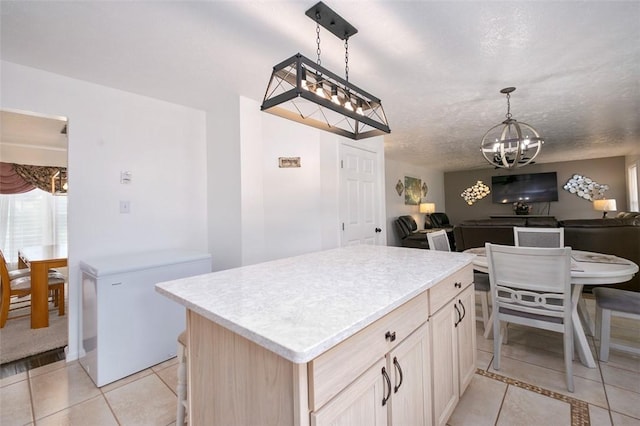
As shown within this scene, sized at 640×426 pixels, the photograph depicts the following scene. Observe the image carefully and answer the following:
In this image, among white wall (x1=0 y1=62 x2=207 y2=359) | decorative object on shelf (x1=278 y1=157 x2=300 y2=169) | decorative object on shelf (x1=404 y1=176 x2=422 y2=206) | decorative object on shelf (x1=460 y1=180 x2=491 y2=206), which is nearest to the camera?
white wall (x1=0 y1=62 x2=207 y2=359)

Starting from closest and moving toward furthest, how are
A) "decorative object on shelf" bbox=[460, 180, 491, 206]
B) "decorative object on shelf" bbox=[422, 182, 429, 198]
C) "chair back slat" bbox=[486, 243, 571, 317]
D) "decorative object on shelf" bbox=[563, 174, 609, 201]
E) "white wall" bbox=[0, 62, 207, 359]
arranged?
"chair back slat" bbox=[486, 243, 571, 317] → "white wall" bbox=[0, 62, 207, 359] → "decorative object on shelf" bbox=[563, 174, 609, 201] → "decorative object on shelf" bbox=[422, 182, 429, 198] → "decorative object on shelf" bbox=[460, 180, 491, 206]

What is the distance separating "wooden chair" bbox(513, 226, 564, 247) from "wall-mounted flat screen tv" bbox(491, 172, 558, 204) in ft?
21.0

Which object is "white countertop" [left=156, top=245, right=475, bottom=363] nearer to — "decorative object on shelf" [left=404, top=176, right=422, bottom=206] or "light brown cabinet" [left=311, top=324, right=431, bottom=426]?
"light brown cabinet" [left=311, top=324, right=431, bottom=426]

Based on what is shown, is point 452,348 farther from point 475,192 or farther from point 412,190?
point 475,192

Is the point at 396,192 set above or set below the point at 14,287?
above

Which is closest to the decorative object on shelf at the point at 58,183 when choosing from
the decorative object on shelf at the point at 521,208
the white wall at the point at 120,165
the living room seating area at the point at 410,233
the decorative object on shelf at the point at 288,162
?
the white wall at the point at 120,165

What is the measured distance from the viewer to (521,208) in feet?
25.4

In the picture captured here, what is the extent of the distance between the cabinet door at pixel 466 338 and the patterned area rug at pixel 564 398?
336 millimetres

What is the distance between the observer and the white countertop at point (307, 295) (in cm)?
72

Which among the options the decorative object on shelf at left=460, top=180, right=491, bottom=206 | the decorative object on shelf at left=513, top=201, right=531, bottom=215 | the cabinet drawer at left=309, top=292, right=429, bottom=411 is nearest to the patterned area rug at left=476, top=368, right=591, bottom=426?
the cabinet drawer at left=309, top=292, right=429, bottom=411

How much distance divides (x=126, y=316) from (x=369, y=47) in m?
2.61

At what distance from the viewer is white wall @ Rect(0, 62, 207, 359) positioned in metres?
2.28

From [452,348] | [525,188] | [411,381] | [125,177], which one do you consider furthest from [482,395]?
[525,188]

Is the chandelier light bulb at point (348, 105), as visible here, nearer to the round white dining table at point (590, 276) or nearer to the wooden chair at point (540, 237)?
the round white dining table at point (590, 276)
